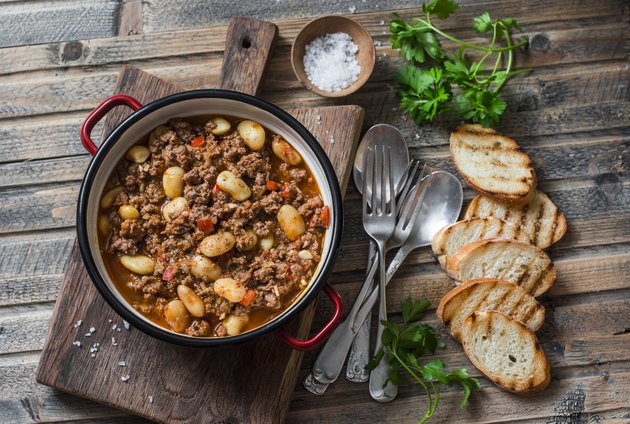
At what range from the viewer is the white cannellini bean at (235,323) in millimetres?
2576

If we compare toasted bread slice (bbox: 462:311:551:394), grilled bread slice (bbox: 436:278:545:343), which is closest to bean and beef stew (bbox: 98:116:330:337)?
grilled bread slice (bbox: 436:278:545:343)

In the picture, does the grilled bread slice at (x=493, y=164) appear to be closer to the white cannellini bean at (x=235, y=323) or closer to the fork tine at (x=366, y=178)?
the fork tine at (x=366, y=178)

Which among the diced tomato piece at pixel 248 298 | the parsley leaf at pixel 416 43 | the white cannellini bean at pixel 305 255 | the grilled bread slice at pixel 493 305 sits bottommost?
the grilled bread slice at pixel 493 305

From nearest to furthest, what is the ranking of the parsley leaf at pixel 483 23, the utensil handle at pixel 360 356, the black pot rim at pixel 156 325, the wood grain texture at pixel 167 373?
the black pot rim at pixel 156 325, the wood grain texture at pixel 167 373, the utensil handle at pixel 360 356, the parsley leaf at pixel 483 23

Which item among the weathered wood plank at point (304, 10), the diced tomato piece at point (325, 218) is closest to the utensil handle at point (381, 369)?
the diced tomato piece at point (325, 218)

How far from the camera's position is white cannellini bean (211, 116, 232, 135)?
271 centimetres

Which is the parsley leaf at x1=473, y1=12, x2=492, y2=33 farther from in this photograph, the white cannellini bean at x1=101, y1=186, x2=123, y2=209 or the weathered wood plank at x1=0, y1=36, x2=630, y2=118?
the white cannellini bean at x1=101, y1=186, x2=123, y2=209

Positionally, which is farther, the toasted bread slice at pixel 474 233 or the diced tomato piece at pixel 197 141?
the toasted bread slice at pixel 474 233

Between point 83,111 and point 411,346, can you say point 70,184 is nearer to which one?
point 83,111

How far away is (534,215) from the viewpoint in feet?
10.5

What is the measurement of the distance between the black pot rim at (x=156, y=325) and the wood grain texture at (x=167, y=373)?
1.33 feet

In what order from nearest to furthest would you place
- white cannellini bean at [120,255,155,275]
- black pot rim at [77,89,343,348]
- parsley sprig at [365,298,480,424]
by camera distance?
black pot rim at [77,89,343,348]
white cannellini bean at [120,255,155,275]
parsley sprig at [365,298,480,424]

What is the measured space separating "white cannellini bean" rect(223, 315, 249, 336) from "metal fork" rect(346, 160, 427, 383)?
69 centimetres

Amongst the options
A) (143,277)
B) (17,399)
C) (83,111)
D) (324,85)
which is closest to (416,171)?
(324,85)
